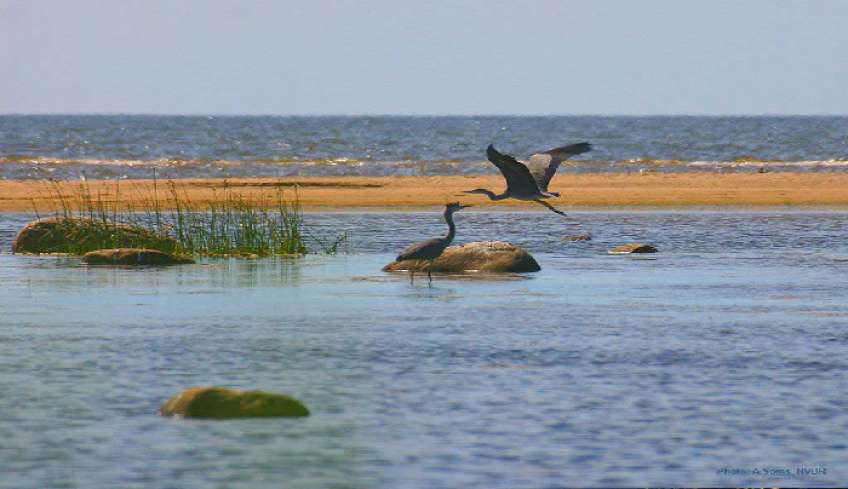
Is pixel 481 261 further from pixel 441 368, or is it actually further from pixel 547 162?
pixel 441 368

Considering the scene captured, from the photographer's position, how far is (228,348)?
17.2m

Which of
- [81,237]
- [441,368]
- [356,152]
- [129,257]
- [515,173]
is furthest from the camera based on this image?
[356,152]

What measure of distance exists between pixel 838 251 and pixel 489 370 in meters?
17.2

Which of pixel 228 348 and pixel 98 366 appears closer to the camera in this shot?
pixel 98 366

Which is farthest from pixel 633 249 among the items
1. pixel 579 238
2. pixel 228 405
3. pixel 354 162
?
pixel 354 162

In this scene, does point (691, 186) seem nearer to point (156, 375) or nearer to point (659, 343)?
point (659, 343)

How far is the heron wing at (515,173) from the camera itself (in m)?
23.3

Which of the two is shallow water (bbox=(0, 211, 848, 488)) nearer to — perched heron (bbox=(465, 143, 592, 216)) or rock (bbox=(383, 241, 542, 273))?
rock (bbox=(383, 241, 542, 273))

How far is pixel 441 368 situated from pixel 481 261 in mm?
10886

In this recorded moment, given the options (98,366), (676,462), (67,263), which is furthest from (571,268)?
(676,462)

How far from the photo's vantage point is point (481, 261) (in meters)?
26.4

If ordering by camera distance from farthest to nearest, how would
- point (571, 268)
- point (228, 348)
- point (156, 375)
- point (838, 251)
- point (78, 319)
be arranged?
point (838, 251) < point (571, 268) < point (78, 319) < point (228, 348) < point (156, 375)

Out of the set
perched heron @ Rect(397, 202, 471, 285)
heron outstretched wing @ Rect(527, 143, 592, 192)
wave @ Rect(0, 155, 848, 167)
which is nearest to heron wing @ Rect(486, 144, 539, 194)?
heron outstretched wing @ Rect(527, 143, 592, 192)

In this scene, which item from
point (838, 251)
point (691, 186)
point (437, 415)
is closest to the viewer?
point (437, 415)
